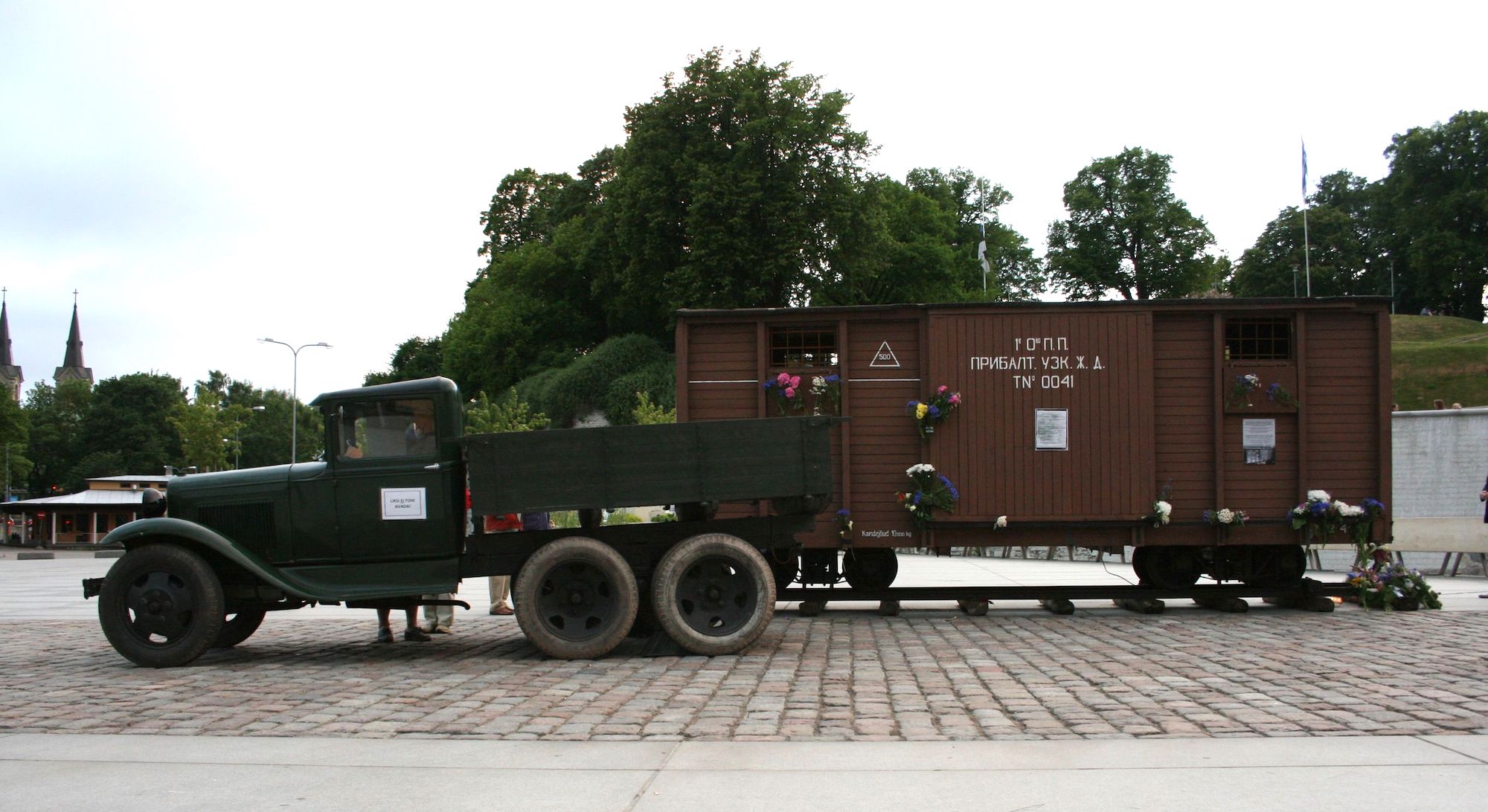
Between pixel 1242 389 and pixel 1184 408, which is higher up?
pixel 1242 389

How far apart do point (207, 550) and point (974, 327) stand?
24.5 feet

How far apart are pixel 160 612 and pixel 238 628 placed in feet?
3.85

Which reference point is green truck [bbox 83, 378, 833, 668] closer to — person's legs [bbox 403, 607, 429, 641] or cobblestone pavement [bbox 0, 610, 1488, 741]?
cobblestone pavement [bbox 0, 610, 1488, 741]

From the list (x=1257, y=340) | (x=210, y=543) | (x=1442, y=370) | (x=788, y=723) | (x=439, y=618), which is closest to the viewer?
(x=788, y=723)

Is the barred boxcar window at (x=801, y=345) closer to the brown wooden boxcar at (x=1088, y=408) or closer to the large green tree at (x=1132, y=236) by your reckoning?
the brown wooden boxcar at (x=1088, y=408)

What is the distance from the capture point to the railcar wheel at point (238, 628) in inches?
393

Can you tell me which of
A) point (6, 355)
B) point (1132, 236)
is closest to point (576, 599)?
point (1132, 236)

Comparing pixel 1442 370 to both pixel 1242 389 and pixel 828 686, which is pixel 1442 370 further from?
pixel 828 686

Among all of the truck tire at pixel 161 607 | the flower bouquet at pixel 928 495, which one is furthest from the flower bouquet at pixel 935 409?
the truck tire at pixel 161 607

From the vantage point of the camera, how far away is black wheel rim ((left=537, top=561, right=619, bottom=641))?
9102 millimetres

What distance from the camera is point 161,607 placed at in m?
8.92

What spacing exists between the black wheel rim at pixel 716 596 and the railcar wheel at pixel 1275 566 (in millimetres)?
6160

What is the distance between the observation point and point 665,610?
8969 mm

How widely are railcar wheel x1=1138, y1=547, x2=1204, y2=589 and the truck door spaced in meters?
7.50
